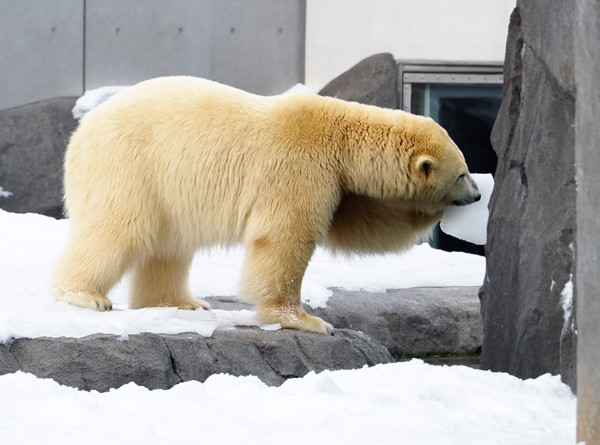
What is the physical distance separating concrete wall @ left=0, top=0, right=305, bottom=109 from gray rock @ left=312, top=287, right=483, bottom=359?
13.4 ft

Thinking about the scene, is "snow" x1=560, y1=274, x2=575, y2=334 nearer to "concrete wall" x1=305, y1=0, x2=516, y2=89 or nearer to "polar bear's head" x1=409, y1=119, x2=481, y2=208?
"polar bear's head" x1=409, y1=119, x2=481, y2=208

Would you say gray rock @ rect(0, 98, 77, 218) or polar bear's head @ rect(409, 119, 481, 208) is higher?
polar bear's head @ rect(409, 119, 481, 208)

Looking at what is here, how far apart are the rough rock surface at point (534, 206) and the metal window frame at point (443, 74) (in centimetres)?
554

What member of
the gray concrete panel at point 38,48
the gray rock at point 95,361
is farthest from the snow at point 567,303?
the gray concrete panel at point 38,48

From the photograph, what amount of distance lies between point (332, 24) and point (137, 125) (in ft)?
17.5

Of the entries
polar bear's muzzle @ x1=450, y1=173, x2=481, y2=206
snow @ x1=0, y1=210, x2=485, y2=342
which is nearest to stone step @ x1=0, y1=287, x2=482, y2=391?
snow @ x1=0, y1=210, x2=485, y2=342

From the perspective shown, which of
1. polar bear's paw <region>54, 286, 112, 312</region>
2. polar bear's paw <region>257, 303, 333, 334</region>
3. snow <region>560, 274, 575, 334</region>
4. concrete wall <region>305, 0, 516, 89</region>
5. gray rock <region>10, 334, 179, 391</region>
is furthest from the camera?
concrete wall <region>305, 0, 516, 89</region>

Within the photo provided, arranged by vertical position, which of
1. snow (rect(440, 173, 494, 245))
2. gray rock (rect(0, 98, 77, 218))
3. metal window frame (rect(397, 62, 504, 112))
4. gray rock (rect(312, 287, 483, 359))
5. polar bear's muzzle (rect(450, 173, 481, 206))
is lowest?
gray rock (rect(312, 287, 483, 359))

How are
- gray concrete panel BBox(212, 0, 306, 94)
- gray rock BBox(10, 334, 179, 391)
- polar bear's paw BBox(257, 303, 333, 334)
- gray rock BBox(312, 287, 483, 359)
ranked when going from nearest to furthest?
gray rock BBox(10, 334, 179, 391) → polar bear's paw BBox(257, 303, 333, 334) → gray rock BBox(312, 287, 483, 359) → gray concrete panel BBox(212, 0, 306, 94)

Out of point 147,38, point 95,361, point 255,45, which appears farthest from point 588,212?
point 147,38

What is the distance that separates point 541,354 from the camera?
3.54m

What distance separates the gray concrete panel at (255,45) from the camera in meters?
9.77

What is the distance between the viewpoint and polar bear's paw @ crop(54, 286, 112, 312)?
4359mm

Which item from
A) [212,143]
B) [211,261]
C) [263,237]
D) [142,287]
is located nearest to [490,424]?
[263,237]
